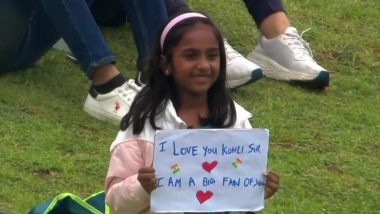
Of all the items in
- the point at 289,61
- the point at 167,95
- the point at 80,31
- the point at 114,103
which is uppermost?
the point at 167,95

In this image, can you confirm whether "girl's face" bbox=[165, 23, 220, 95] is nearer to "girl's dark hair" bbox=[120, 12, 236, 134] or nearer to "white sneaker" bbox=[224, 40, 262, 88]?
"girl's dark hair" bbox=[120, 12, 236, 134]

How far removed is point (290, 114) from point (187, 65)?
6.69ft

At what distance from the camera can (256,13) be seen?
5.39 m

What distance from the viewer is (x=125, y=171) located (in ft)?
9.70

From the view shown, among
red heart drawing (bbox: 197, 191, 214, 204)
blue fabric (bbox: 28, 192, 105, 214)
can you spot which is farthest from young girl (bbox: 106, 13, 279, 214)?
blue fabric (bbox: 28, 192, 105, 214)

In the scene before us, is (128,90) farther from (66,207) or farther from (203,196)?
(203,196)

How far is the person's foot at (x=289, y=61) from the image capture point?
5.29 metres

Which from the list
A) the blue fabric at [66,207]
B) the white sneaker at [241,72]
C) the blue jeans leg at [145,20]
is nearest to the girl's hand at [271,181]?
the blue fabric at [66,207]

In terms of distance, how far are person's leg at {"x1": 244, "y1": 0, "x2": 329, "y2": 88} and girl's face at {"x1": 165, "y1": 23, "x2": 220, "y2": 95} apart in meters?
2.32

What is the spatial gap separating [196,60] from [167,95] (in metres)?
0.13

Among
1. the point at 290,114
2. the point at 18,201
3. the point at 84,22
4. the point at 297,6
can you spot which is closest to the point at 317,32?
the point at 297,6

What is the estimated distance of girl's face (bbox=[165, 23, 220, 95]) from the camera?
2988 millimetres

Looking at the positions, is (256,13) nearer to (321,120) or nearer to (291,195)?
(321,120)

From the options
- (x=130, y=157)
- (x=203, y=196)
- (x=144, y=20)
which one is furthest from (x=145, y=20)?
(x=203, y=196)
